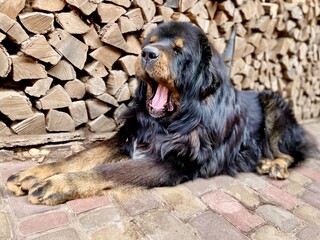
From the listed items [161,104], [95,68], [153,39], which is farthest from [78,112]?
[153,39]

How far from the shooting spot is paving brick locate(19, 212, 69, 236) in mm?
1316

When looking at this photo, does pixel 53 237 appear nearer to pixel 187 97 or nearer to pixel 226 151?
pixel 187 97

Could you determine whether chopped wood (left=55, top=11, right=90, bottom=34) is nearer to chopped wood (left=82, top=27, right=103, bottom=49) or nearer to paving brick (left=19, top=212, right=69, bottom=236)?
chopped wood (left=82, top=27, right=103, bottom=49)

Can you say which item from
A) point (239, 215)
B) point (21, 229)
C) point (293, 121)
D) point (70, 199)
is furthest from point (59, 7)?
point (293, 121)

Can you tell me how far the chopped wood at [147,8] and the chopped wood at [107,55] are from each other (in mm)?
364

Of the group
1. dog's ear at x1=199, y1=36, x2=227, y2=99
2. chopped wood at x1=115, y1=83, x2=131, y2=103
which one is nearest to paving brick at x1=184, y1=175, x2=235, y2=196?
dog's ear at x1=199, y1=36, x2=227, y2=99

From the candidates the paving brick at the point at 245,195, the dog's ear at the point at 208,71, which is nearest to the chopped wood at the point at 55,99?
the dog's ear at the point at 208,71

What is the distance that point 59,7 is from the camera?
75.7 inches

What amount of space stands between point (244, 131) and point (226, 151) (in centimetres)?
30

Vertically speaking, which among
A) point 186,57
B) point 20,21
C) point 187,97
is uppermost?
point 20,21

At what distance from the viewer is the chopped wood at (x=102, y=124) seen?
7.85 ft

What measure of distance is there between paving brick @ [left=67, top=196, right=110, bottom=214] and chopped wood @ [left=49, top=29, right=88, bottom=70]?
1043mm

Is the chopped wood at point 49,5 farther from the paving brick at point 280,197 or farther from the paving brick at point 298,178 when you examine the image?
the paving brick at point 298,178

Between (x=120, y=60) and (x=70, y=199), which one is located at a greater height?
(x=120, y=60)
